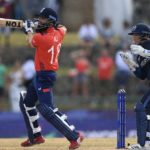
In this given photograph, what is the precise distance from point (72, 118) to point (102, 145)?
222 inches

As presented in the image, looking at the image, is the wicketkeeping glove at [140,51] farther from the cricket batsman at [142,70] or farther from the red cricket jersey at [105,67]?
the red cricket jersey at [105,67]

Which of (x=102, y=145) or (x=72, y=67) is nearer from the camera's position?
(x=102, y=145)

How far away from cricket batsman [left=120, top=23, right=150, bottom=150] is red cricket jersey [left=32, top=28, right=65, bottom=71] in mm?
1187

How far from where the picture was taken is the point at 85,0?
87.1 ft

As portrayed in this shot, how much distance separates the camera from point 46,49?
14414 mm

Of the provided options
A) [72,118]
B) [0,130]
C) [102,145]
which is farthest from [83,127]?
[102,145]

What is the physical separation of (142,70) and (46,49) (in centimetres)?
163

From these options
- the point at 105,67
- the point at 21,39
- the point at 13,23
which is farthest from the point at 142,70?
the point at 21,39

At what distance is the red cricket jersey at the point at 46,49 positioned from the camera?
1434 cm

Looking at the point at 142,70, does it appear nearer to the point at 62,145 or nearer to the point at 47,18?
the point at 47,18

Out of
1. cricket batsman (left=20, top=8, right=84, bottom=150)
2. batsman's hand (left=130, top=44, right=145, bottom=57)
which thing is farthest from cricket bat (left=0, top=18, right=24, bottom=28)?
batsman's hand (left=130, top=44, right=145, bottom=57)

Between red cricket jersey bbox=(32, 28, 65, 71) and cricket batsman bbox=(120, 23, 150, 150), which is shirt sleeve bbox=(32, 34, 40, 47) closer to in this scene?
red cricket jersey bbox=(32, 28, 65, 71)

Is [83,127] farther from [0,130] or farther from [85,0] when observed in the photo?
[85,0]

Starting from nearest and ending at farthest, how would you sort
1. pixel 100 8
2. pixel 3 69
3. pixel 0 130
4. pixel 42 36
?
pixel 42 36, pixel 0 130, pixel 3 69, pixel 100 8
